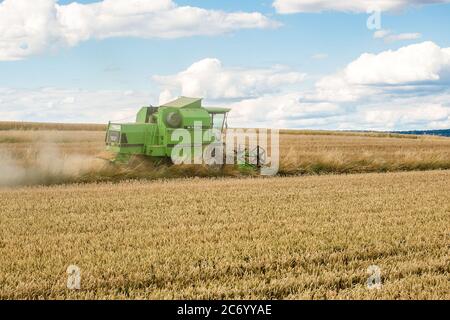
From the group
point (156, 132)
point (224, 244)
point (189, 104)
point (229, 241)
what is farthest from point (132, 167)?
point (224, 244)

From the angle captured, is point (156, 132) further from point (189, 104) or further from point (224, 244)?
point (224, 244)

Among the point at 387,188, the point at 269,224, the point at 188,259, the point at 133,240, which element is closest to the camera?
the point at 188,259

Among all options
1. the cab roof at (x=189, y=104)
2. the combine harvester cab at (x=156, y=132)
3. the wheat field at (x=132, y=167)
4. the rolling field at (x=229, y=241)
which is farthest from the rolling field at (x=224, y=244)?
the cab roof at (x=189, y=104)

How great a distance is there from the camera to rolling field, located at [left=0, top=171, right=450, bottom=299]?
18.7 ft

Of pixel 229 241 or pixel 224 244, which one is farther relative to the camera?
pixel 229 241

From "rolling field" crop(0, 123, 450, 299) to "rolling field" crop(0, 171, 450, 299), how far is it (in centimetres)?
2

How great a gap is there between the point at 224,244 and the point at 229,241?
28 cm

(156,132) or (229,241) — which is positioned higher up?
(156,132)

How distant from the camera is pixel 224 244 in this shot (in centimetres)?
737

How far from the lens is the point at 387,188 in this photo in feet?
46.5

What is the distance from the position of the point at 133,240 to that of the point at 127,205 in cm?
328

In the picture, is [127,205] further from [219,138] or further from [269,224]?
[219,138]

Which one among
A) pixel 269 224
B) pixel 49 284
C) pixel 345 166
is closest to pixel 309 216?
pixel 269 224
